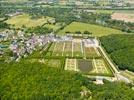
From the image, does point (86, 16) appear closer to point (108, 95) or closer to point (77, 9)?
point (77, 9)

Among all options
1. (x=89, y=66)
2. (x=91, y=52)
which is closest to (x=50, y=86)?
(x=89, y=66)

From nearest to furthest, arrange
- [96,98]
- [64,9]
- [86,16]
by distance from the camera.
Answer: [96,98] → [86,16] → [64,9]

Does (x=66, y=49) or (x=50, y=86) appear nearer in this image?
(x=50, y=86)

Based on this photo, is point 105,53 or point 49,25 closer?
point 105,53

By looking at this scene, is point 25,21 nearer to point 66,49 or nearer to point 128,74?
point 66,49

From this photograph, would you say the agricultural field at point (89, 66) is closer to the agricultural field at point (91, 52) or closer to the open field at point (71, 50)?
the agricultural field at point (91, 52)

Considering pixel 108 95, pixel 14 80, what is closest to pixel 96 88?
pixel 108 95
